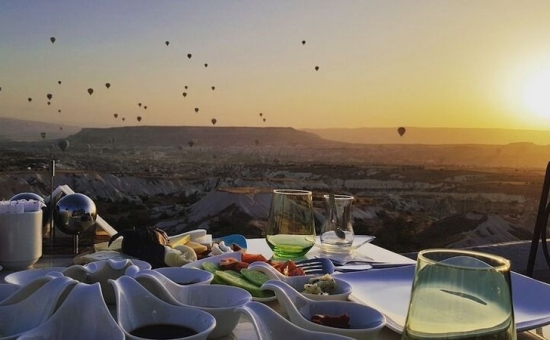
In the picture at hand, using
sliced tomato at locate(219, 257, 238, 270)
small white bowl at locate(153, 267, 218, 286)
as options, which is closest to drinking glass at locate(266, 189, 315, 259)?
sliced tomato at locate(219, 257, 238, 270)

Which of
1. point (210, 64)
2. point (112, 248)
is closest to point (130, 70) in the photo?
point (210, 64)

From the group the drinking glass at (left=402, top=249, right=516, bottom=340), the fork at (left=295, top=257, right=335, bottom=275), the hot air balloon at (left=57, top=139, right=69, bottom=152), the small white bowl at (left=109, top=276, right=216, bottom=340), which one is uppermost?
the drinking glass at (left=402, top=249, right=516, bottom=340)

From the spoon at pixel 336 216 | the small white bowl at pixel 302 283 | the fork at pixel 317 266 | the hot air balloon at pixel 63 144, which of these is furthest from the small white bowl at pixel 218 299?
the hot air balloon at pixel 63 144

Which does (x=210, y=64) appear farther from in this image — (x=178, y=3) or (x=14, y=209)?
(x=14, y=209)

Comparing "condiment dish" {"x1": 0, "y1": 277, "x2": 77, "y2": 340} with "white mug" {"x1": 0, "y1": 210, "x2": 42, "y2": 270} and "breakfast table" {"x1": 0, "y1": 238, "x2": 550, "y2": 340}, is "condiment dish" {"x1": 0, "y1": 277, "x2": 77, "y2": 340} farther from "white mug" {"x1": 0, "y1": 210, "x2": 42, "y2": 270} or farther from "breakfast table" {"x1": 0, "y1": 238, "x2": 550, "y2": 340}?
"white mug" {"x1": 0, "y1": 210, "x2": 42, "y2": 270}

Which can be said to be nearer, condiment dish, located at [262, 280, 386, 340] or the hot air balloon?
condiment dish, located at [262, 280, 386, 340]

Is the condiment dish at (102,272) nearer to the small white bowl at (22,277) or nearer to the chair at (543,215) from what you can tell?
the small white bowl at (22,277)
